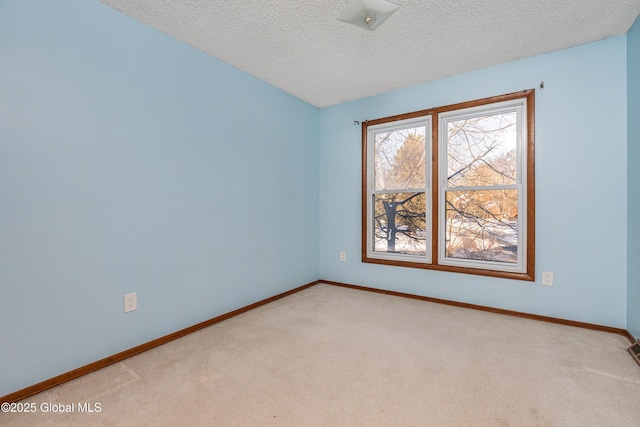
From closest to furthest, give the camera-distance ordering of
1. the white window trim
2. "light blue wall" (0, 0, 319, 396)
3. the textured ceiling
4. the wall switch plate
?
"light blue wall" (0, 0, 319, 396)
the textured ceiling
the wall switch plate
the white window trim

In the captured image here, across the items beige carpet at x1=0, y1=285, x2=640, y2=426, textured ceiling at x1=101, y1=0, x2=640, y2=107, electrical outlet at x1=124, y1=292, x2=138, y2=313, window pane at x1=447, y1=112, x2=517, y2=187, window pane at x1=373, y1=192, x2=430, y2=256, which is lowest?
beige carpet at x1=0, y1=285, x2=640, y2=426

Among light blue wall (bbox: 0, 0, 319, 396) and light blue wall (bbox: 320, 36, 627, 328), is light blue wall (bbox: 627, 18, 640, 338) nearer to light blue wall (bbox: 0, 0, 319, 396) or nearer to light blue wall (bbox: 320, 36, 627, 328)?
light blue wall (bbox: 320, 36, 627, 328)

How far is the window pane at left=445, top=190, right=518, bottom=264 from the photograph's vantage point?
2.71 meters

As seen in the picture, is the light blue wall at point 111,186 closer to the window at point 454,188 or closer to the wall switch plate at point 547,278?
the window at point 454,188

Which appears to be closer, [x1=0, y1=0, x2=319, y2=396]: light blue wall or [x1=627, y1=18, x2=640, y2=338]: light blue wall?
[x1=0, y1=0, x2=319, y2=396]: light blue wall

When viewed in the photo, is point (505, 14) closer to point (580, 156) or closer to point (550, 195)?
point (580, 156)

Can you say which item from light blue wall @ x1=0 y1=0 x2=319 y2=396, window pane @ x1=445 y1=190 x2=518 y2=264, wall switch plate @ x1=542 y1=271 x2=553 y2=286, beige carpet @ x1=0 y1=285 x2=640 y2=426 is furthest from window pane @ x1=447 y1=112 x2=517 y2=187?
light blue wall @ x1=0 y1=0 x2=319 y2=396

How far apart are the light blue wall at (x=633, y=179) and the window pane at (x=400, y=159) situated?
158 centimetres

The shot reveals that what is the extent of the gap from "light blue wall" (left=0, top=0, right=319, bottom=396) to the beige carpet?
1.14 feet

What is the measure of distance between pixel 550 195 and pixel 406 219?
134cm

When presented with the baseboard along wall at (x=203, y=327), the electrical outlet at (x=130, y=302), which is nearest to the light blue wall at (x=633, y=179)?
the baseboard along wall at (x=203, y=327)

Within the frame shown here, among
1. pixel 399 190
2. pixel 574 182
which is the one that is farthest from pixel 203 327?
pixel 574 182

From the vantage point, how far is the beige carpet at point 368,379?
53.1 inches

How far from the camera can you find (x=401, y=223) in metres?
3.35
